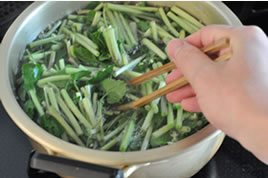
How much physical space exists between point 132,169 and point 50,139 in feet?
0.74

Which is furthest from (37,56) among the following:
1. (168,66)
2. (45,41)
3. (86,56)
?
(168,66)

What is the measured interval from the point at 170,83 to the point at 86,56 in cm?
45

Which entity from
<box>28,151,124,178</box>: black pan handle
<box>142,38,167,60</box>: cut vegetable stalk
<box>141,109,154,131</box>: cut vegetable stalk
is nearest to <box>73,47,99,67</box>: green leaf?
<box>142,38,167,60</box>: cut vegetable stalk

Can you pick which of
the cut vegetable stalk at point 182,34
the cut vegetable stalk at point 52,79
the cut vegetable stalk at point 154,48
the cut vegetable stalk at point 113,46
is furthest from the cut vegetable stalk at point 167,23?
the cut vegetable stalk at point 52,79

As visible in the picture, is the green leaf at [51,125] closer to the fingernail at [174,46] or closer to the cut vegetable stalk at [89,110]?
the cut vegetable stalk at [89,110]

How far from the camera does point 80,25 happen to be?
1.30 m

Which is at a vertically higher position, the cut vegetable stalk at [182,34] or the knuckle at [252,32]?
the knuckle at [252,32]

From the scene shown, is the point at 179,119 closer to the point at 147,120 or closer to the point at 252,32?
the point at 147,120

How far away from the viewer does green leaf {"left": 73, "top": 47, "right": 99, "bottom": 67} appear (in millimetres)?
1189

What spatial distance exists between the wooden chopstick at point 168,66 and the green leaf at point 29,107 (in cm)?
35

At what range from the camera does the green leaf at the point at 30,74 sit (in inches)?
42.1

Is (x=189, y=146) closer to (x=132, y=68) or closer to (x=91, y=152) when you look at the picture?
(x=91, y=152)

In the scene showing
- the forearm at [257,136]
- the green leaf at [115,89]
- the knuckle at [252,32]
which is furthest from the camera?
the green leaf at [115,89]

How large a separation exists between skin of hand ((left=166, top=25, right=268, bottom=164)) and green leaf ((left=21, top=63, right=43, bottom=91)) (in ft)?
1.86
